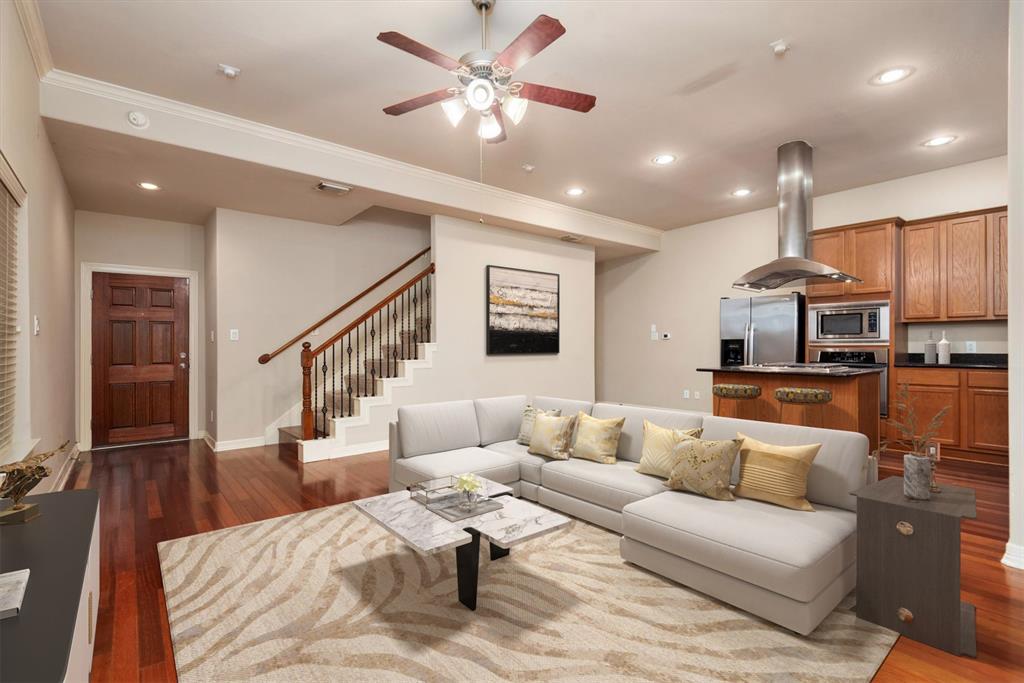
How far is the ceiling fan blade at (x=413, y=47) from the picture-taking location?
2.21 m

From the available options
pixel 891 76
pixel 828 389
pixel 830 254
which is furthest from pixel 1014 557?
pixel 830 254

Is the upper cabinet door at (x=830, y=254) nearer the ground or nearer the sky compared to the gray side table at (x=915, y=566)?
nearer the sky

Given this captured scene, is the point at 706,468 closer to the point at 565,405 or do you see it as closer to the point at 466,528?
the point at 466,528

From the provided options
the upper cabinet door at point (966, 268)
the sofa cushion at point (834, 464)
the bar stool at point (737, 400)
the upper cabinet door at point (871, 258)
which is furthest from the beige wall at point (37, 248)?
the upper cabinet door at point (966, 268)

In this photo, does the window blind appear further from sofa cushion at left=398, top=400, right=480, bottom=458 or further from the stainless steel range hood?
the stainless steel range hood

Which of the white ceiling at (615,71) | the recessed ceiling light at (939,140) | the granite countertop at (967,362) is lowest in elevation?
the granite countertop at (967,362)

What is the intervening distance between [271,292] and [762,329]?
6.09 meters

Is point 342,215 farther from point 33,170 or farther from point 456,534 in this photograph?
point 456,534

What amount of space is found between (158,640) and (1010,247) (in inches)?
180

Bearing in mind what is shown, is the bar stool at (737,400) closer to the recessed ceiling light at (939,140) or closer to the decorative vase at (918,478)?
the decorative vase at (918,478)

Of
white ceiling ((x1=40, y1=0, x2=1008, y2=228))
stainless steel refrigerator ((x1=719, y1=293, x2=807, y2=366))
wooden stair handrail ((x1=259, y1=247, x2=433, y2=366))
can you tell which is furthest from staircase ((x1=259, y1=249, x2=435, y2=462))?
stainless steel refrigerator ((x1=719, y1=293, x2=807, y2=366))

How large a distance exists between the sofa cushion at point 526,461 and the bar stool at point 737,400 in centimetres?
184

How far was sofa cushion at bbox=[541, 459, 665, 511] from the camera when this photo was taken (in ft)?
9.56

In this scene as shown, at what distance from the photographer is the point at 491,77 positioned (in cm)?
257
